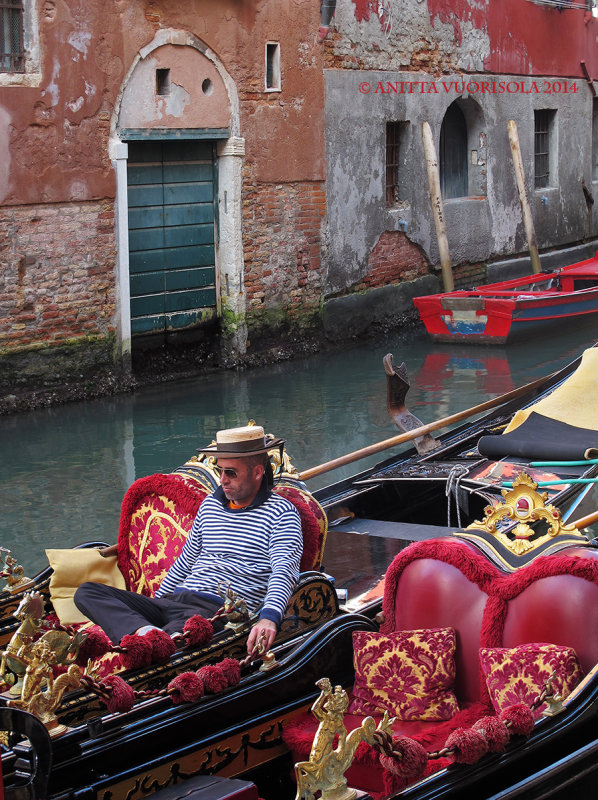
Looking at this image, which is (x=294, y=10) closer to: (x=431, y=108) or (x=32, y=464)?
(x=431, y=108)

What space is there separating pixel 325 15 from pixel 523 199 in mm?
3328

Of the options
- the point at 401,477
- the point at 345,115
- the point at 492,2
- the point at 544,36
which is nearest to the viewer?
the point at 401,477

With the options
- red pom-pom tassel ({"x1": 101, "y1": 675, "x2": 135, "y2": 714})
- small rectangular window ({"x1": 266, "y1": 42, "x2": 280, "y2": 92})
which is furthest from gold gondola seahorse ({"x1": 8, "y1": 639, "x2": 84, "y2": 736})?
small rectangular window ({"x1": 266, "y1": 42, "x2": 280, "y2": 92})

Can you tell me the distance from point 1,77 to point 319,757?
5.68 metres

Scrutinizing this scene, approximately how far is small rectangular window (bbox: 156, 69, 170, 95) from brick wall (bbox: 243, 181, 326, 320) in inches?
40.0

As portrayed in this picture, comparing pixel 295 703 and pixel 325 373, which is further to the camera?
pixel 325 373

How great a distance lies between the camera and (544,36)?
507 inches

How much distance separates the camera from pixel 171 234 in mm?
8375

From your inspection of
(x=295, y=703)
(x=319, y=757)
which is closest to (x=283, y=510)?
(x=295, y=703)

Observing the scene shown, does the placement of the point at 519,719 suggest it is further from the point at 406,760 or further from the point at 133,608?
the point at 133,608

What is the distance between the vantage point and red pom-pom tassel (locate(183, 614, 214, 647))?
2719mm

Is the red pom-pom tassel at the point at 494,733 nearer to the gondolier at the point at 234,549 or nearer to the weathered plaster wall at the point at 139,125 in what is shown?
→ the gondolier at the point at 234,549

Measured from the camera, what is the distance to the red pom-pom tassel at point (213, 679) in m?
2.58

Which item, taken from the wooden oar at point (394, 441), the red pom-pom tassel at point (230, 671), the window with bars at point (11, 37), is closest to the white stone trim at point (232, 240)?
the window with bars at point (11, 37)
